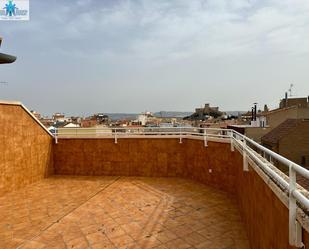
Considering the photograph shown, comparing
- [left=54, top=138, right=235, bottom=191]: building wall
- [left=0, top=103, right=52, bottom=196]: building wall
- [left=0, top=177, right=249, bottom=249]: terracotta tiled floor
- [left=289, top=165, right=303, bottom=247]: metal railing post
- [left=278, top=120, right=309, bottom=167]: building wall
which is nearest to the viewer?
[left=289, top=165, right=303, bottom=247]: metal railing post

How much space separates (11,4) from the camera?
1047cm

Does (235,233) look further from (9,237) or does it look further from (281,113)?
(281,113)

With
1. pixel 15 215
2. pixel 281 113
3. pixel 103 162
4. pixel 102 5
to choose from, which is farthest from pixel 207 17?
pixel 281 113

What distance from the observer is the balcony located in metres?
3.67

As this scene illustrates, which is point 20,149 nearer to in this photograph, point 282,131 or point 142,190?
point 142,190

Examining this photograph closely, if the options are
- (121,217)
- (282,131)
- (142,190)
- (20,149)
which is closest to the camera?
(121,217)

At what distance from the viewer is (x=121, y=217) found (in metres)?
6.95

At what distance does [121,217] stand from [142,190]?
2.67 m

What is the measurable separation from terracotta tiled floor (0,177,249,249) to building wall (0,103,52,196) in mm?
614

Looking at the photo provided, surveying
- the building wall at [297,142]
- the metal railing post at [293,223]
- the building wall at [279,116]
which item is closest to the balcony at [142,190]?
the metal railing post at [293,223]

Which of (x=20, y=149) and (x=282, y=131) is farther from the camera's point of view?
(x=282, y=131)

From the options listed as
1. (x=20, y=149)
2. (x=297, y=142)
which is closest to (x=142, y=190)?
(x=20, y=149)

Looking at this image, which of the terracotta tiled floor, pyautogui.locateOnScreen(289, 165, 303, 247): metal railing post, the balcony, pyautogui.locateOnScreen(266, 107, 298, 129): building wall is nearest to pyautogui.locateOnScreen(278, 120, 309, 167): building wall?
pyautogui.locateOnScreen(266, 107, 298, 129): building wall

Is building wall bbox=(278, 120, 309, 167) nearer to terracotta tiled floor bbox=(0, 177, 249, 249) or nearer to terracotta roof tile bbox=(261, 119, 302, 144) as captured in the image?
terracotta roof tile bbox=(261, 119, 302, 144)
